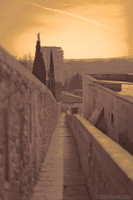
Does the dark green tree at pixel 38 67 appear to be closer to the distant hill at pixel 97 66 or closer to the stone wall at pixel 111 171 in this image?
the stone wall at pixel 111 171

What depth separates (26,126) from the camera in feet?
9.24

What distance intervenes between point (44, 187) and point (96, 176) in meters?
1.24

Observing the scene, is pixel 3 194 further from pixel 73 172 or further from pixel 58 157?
pixel 58 157

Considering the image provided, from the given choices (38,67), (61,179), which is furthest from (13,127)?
(38,67)

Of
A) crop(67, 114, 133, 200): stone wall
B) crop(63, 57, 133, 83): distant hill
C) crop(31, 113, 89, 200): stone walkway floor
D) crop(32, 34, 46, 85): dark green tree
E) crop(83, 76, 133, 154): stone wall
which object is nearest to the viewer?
crop(67, 114, 133, 200): stone wall

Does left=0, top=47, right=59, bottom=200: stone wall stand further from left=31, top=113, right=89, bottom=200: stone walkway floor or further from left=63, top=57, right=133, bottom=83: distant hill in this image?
left=63, top=57, right=133, bottom=83: distant hill

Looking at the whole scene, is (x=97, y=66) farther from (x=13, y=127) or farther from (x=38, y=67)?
(x=13, y=127)

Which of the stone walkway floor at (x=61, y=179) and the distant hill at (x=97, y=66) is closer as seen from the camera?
the stone walkway floor at (x=61, y=179)

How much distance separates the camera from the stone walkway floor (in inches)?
136

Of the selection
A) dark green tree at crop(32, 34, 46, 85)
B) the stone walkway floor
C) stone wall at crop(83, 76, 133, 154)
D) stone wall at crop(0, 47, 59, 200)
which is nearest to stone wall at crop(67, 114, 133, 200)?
the stone walkway floor

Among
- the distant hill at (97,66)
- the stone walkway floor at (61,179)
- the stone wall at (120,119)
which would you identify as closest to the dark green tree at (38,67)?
the stone wall at (120,119)

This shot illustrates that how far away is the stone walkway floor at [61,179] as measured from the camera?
11.3 feet

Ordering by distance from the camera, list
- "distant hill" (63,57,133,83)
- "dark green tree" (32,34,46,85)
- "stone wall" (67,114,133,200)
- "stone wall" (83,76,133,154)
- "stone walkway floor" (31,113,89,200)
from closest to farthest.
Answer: "stone wall" (67,114,133,200) < "stone walkway floor" (31,113,89,200) < "stone wall" (83,76,133,154) < "dark green tree" (32,34,46,85) < "distant hill" (63,57,133,83)

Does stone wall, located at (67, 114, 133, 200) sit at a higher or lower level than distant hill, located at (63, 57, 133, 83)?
lower
